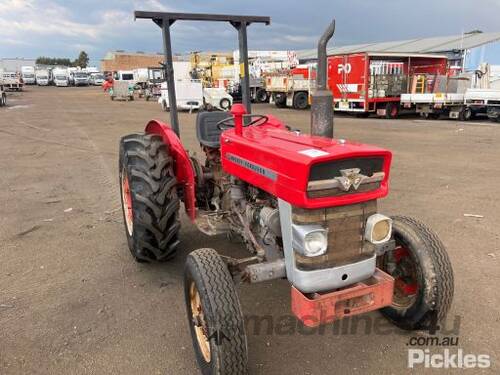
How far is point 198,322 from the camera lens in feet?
7.99

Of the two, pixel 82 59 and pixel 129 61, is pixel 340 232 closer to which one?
pixel 129 61

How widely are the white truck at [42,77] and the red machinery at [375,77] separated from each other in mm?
47365

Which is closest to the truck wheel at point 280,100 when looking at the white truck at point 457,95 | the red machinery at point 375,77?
the red machinery at point 375,77

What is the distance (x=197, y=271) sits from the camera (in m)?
2.30

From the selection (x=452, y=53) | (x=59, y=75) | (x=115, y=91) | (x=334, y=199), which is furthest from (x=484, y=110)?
(x=59, y=75)

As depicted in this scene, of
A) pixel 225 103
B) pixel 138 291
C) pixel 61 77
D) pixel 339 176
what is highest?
pixel 61 77

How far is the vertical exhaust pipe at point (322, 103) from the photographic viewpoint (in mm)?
2697

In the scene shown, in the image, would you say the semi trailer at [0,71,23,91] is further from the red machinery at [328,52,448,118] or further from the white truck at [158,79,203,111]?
the red machinery at [328,52,448,118]

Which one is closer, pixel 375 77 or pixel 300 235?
pixel 300 235

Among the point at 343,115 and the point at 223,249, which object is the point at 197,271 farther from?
the point at 343,115

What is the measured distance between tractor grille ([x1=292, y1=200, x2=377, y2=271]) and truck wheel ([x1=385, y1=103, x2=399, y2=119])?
15.2 m

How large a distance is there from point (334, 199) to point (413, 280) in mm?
1027

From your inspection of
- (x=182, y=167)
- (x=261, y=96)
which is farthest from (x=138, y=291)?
(x=261, y=96)

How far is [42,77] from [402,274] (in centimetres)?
5940
